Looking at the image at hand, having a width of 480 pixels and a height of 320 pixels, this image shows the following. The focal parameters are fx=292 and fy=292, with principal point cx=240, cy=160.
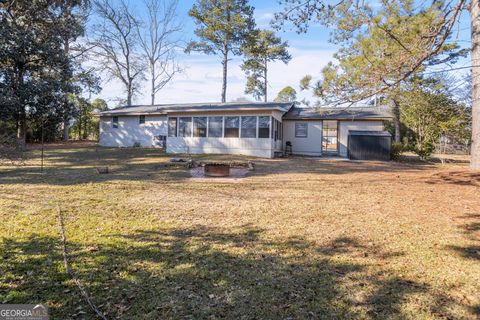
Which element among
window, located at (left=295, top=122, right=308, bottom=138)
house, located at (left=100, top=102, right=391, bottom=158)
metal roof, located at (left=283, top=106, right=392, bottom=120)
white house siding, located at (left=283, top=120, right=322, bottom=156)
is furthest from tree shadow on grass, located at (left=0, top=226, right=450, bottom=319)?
window, located at (left=295, top=122, right=308, bottom=138)

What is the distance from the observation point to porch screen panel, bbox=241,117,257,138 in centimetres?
1580

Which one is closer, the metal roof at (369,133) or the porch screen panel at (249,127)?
the porch screen panel at (249,127)

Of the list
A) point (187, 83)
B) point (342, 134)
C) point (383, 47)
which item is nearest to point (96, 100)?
point (187, 83)

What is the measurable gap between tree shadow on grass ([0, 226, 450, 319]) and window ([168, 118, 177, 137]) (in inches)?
546

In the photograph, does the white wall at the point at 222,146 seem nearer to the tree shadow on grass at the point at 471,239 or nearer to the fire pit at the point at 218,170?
the fire pit at the point at 218,170

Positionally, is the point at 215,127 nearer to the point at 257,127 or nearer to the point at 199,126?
the point at 199,126

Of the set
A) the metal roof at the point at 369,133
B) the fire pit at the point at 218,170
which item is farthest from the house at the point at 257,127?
the fire pit at the point at 218,170

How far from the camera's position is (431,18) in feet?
18.2

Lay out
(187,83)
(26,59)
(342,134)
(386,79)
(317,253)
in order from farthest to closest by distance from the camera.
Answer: (187,83), (342,134), (26,59), (386,79), (317,253)

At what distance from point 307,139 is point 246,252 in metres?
15.3

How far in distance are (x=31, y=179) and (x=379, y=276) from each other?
9.23m

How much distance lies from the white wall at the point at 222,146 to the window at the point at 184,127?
244 mm

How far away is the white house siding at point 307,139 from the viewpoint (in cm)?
1803

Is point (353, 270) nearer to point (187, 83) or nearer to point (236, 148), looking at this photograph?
point (236, 148)
